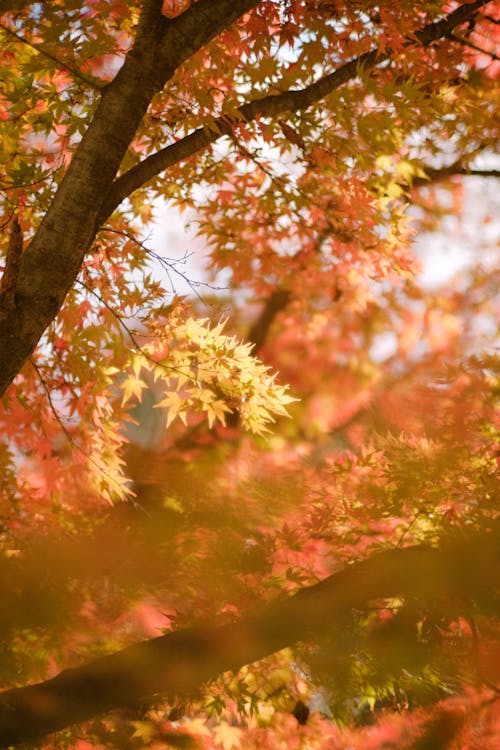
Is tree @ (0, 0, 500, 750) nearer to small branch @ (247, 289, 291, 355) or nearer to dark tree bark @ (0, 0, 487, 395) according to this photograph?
dark tree bark @ (0, 0, 487, 395)

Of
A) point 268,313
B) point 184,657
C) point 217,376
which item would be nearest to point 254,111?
point 217,376

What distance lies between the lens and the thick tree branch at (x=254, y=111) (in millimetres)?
2230

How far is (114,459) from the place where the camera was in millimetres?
2898

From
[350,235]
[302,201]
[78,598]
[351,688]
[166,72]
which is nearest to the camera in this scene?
[166,72]

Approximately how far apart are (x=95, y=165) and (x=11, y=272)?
0.53m

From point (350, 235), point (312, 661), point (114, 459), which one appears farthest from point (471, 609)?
point (350, 235)

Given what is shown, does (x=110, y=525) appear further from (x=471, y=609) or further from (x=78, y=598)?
(x=471, y=609)

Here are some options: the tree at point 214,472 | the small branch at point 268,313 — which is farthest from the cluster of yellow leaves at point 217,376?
A: the small branch at point 268,313

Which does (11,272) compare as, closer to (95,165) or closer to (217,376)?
(95,165)

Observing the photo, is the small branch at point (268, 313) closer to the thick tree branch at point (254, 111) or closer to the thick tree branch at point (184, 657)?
the thick tree branch at point (254, 111)

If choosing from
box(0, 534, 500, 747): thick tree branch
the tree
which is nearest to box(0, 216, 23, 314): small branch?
the tree

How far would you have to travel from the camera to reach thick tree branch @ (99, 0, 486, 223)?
2.23 metres

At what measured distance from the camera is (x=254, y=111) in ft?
8.07

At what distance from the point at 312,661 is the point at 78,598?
1.10 metres
